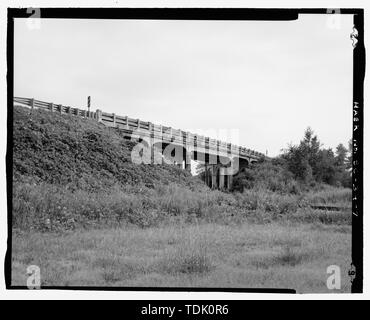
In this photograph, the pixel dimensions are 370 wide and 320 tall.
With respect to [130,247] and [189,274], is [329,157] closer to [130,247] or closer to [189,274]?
[189,274]

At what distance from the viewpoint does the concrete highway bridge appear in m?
9.66

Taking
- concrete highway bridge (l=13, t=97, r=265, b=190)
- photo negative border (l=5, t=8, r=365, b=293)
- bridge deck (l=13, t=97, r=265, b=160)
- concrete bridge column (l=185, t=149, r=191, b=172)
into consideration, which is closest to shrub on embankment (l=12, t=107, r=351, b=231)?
concrete bridge column (l=185, t=149, r=191, b=172)

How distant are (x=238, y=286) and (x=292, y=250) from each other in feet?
4.64

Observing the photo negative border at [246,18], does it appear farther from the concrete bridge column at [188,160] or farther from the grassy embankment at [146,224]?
the concrete bridge column at [188,160]

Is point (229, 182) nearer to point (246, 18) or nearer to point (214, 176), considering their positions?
point (214, 176)

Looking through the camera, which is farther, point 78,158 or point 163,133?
point 78,158

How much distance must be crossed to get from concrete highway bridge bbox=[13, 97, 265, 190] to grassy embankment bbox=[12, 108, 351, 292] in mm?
310

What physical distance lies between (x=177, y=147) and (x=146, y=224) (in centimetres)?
201

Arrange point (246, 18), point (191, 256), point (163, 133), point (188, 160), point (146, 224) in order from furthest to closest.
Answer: point (188, 160)
point (163, 133)
point (146, 224)
point (191, 256)
point (246, 18)

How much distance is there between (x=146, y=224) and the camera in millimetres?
9430

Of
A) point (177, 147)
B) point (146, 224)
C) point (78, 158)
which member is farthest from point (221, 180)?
point (78, 158)

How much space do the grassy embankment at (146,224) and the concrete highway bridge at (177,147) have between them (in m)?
0.31

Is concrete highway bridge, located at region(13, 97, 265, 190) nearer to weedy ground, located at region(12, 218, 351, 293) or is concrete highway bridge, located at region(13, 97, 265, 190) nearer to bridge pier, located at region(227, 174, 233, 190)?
bridge pier, located at region(227, 174, 233, 190)

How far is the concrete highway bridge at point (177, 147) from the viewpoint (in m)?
9.66
